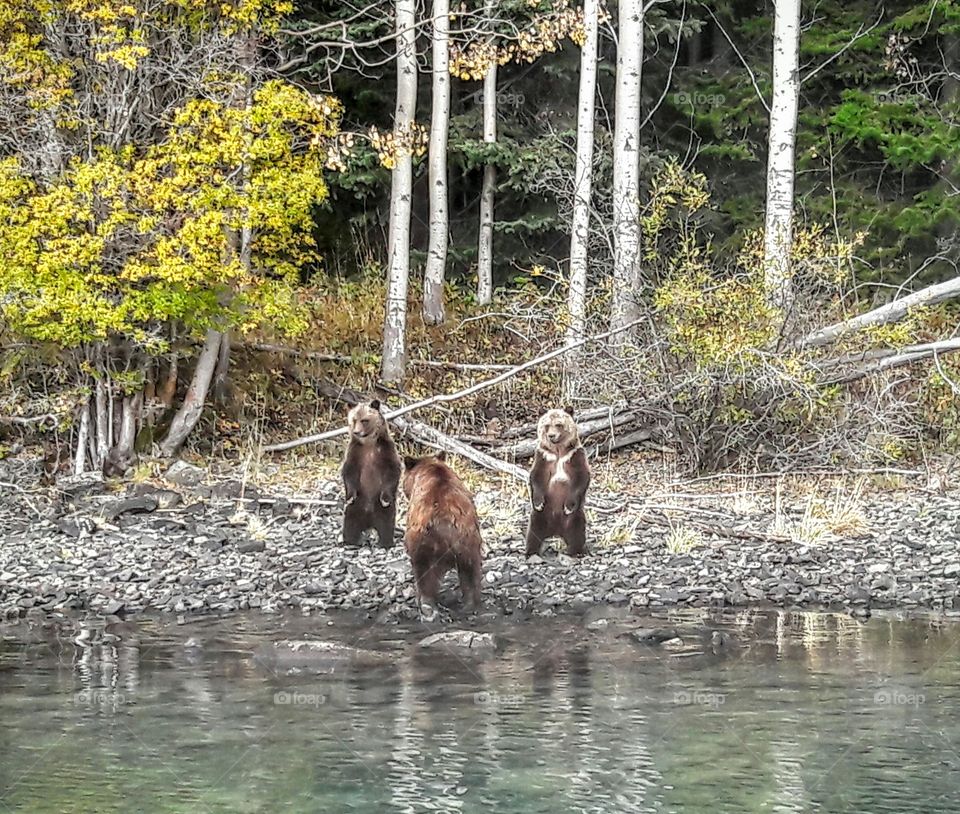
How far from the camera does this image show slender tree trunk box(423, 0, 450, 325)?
19406 millimetres

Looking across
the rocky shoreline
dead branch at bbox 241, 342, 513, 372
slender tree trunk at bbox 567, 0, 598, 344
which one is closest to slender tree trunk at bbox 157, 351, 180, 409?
dead branch at bbox 241, 342, 513, 372

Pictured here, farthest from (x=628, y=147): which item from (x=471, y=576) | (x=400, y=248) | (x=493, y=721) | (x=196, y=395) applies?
(x=493, y=721)

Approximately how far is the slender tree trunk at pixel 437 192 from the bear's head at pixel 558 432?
8323mm

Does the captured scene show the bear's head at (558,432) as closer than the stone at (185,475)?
Yes

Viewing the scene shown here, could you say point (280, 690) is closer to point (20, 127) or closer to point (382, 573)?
point (382, 573)

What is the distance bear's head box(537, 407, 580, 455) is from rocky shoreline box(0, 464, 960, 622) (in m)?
0.86

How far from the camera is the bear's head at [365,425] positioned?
11922 millimetres

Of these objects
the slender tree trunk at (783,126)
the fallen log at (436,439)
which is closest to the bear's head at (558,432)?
the fallen log at (436,439)

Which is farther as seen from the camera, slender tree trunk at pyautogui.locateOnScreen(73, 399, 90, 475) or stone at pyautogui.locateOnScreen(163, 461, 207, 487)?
slender tree trunk at pyautogui.locateOnScreen(73, 399, 90, 475)

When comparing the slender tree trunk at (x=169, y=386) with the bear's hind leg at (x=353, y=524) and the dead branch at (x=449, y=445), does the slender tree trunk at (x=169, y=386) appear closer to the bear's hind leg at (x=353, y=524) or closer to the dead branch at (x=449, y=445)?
the dead branch at (x=449, y=445)

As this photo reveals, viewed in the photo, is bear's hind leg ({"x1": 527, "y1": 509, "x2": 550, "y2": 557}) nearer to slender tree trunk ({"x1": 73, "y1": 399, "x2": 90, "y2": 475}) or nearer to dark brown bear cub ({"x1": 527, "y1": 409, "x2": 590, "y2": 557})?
dark brown bear cub ({"x1": 527, "y1": 409, "x2": 590, "y2": 557})

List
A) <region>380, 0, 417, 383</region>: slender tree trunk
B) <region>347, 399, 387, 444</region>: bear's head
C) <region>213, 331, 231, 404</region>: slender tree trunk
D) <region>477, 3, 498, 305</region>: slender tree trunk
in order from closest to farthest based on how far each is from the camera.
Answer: <region>347, 399, 387, 444</region>: bear's head
<region>213, 331, 231, 404</region>: slender tree trunk
<region>380, 0, 417, 383</region>: slender tree trunk
<region>477, 3, 498, 305</region>: slender tree trunk

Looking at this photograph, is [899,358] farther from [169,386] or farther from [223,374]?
[169,386]

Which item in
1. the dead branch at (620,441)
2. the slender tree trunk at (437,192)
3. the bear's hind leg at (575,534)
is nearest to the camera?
the bear's hind leg at (575,534)
